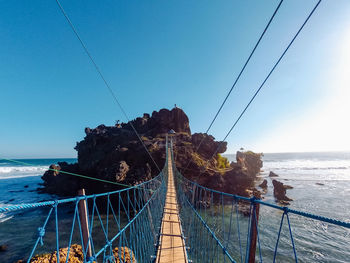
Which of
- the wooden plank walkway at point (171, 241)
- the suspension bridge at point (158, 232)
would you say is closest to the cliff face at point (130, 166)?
the suspension bridge at point (158, 232)

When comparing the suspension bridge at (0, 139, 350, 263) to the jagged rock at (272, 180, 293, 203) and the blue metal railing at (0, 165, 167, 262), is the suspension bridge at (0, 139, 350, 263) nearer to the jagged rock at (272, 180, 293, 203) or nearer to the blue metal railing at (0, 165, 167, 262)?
the blue metal railing at (0, 165, 167, 262)

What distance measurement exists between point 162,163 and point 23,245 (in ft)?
35.1

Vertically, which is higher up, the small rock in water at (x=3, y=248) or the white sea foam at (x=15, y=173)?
the small rock in water at (x=3, y=248)

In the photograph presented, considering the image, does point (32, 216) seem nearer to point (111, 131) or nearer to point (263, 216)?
point (111, 131)

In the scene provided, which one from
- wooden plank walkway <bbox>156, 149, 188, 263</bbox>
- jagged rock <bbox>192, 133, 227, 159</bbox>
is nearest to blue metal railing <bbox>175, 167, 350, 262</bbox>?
wooden plank walkway <bbox>156, 149, 188, 263</bbox>

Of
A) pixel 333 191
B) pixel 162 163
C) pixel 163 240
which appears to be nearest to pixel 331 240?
pixel 163 240

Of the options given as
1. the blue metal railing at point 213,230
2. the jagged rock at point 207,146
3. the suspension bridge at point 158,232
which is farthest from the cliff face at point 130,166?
the suspension bridge at point 158,232

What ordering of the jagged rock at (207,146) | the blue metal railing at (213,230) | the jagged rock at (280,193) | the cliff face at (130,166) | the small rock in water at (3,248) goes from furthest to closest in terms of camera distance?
the jagged rock at (207,146) → the jagged rock at (280,193) → the cliff face at (130,166) → the small rock in water at (3,248) → the blue metal railing at (213,230)

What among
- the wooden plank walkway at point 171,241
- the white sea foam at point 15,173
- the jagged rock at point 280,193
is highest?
the wooden plank walkway at point 171,241

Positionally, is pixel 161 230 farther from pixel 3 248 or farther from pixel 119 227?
pixel 3 248

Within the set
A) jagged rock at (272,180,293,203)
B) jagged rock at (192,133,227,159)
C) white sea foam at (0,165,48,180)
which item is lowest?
white sea foam at (0,165,48,180)

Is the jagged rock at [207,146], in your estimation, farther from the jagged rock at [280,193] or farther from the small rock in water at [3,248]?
the small rock in water at [3,248]

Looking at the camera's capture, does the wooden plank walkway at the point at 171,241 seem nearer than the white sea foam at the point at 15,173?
Yes

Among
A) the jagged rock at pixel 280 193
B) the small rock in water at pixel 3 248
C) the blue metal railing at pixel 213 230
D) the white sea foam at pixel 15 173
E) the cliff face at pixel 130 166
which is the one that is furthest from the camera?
the white sea foam at pixel 15 173
